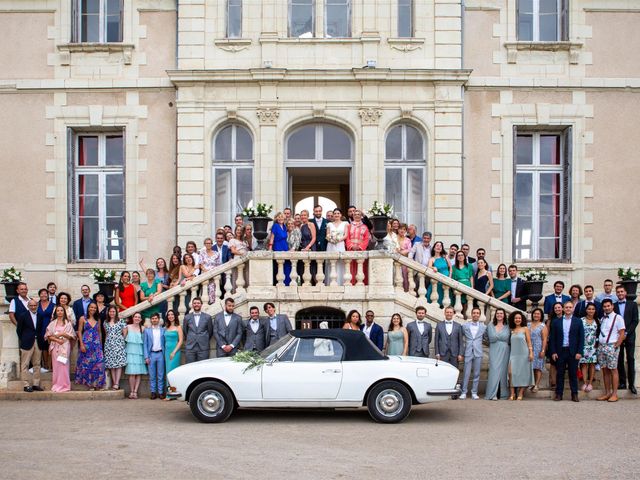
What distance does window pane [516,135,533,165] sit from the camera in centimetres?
1847

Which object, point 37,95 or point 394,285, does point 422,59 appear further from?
point 37,95

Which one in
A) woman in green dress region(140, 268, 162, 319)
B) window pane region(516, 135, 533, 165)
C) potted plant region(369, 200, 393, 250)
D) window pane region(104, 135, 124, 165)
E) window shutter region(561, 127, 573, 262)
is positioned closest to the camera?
potted plant region(369, 200, 393, 250)

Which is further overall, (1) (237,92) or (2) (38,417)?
(1) (237,92)

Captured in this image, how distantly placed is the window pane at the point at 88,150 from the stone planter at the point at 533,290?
925cm

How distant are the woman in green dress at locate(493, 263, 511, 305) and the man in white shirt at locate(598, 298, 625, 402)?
1804 mm

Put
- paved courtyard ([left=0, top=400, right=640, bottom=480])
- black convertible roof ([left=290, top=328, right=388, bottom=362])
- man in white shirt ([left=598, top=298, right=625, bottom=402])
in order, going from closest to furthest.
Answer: paved courtyard ([left=0, top=400, right=640, bottom=480])
black convertible roof ([left=290, top=328, right=388, bottom=362])
man in white shirt ([left=598, top=298, right=625, bottom=402])

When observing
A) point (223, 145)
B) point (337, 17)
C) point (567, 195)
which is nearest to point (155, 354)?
point (223, 145)

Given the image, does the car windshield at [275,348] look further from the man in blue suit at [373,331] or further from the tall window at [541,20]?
the tall window at [541,20]

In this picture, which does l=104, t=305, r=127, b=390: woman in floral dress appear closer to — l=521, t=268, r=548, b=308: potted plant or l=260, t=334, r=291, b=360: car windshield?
l=260, t=334, r=291, b=360: car windshield

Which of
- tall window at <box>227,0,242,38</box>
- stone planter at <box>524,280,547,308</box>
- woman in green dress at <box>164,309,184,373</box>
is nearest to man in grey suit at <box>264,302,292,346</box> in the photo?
woman in green dress at <box>164,309,184,373</box>

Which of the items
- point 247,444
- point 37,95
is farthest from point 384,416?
point 37,95

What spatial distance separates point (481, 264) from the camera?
15.6 metres

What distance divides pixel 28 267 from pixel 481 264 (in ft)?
29.8

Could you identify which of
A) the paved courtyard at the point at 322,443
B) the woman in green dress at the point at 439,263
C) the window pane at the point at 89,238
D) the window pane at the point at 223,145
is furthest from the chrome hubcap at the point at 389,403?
the window pane at the point at 89,238
